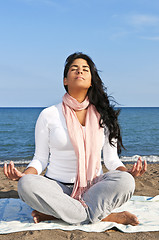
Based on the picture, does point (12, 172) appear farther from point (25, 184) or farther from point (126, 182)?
point (126, 182)

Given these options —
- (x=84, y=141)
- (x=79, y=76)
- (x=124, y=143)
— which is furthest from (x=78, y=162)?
(x=124, y=143)

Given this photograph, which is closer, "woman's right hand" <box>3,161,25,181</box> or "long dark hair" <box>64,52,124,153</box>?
"woman's right hand" <box>3,161,25,181</box>

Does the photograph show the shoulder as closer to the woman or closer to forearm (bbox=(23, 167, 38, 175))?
the woman

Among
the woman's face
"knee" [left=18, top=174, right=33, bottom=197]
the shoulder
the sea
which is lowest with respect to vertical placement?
the sea

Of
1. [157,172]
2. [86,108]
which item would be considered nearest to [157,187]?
[157,172]

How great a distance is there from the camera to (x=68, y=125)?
10.8ft

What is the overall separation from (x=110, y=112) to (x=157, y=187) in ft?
7.66

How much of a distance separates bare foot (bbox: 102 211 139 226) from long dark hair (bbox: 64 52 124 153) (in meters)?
0.77

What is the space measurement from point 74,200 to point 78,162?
41cm

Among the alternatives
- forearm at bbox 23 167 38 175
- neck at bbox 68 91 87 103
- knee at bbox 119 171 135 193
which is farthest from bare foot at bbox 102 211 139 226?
neck at bbox 68 91 87 103

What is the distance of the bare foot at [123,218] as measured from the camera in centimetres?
320

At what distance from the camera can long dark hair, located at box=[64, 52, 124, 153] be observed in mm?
3527

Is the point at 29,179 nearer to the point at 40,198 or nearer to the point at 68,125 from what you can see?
the point at 40,198

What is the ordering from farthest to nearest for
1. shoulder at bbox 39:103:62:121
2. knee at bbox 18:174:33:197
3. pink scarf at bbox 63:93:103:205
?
shoulder at bbox 39:103:62:121
pink scarf at bbox 63:93:103:205
knee at bbox 18:174:33:197
